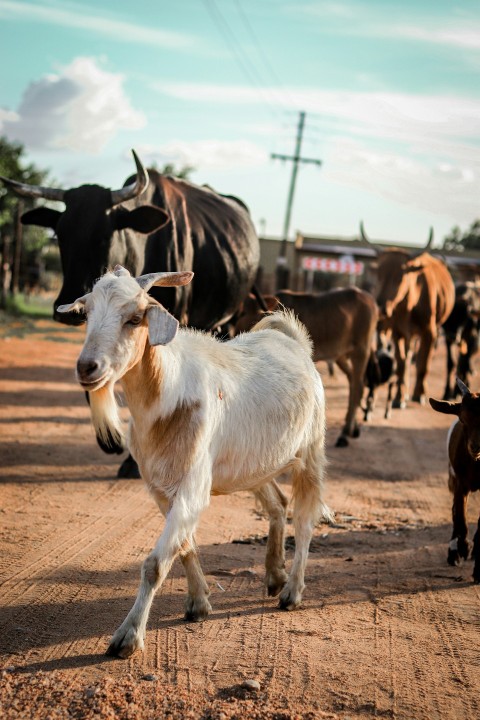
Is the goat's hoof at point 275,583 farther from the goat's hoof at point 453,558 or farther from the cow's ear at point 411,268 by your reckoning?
the cow's ear at point 411,268

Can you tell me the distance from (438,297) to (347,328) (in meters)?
4.85

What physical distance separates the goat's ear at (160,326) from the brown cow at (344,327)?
25.5ft

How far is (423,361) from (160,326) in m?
12.5

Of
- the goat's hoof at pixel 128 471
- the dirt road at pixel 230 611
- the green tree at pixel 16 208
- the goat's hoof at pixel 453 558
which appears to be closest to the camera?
Answer: the dirt road at pixel 230 611

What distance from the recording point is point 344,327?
40.8 ft

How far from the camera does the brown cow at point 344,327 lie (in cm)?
1222

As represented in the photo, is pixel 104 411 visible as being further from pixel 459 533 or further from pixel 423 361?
pixel 423 361

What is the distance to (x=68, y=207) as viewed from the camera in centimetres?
824

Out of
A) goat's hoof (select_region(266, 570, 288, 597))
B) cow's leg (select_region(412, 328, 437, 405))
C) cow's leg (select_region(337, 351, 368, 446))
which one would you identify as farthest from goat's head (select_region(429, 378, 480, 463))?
cow's leg (select_region(412, 328, 437, 405))

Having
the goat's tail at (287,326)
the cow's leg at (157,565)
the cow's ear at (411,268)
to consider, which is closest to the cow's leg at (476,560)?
the goat's tail at (287,326)

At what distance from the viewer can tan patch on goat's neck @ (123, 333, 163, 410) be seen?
4.61 metres

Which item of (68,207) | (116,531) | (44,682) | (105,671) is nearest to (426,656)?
(105,671)

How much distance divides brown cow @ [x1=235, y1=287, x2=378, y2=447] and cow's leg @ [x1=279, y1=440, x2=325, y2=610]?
6.14 m

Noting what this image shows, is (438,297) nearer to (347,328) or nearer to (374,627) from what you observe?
(347,328)
